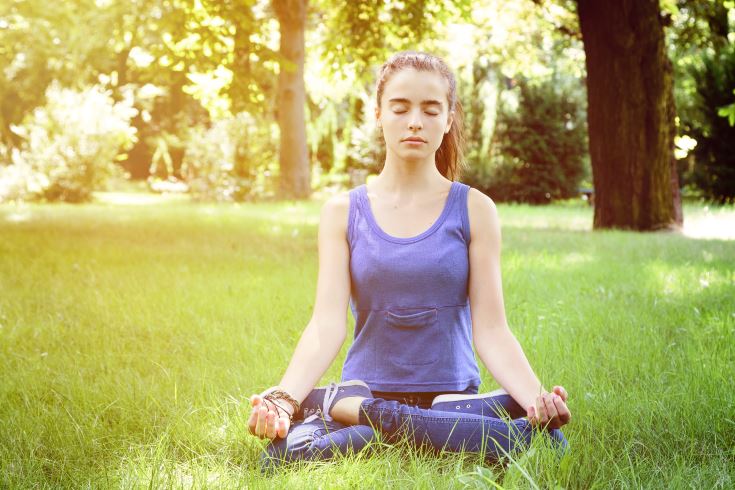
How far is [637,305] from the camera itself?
19.2 feet

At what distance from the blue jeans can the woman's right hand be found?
3.1 inches

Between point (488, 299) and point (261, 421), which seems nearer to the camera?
point (261, 421)

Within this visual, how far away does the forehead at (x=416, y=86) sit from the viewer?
3.17m

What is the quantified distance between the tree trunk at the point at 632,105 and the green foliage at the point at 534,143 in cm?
906

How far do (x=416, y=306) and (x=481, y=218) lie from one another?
436mm

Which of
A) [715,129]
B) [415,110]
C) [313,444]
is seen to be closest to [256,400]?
[313,444]

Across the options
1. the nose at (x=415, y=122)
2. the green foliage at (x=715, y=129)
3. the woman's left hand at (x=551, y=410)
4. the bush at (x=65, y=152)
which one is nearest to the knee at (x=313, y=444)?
the woman's left hand at (x=551, y=410)

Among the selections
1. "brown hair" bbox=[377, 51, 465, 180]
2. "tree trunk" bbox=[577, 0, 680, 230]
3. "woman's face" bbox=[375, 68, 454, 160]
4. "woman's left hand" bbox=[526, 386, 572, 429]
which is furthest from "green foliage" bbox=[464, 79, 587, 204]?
"woman's left hand" bbox=[526, 386, 572, 429]

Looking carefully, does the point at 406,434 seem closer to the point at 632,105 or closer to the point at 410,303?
the point at 410,303

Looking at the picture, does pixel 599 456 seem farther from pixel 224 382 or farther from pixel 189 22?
pixel 189 22

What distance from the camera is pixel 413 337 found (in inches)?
125

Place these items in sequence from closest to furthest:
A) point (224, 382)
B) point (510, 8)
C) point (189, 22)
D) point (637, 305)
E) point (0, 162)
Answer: point (224, 382)
point (637, 305)
point (189, 22)
point (510, 8)
point (0, 162)

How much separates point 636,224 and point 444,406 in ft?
31.1

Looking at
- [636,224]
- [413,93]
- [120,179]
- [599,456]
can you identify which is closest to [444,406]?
[599,456]
